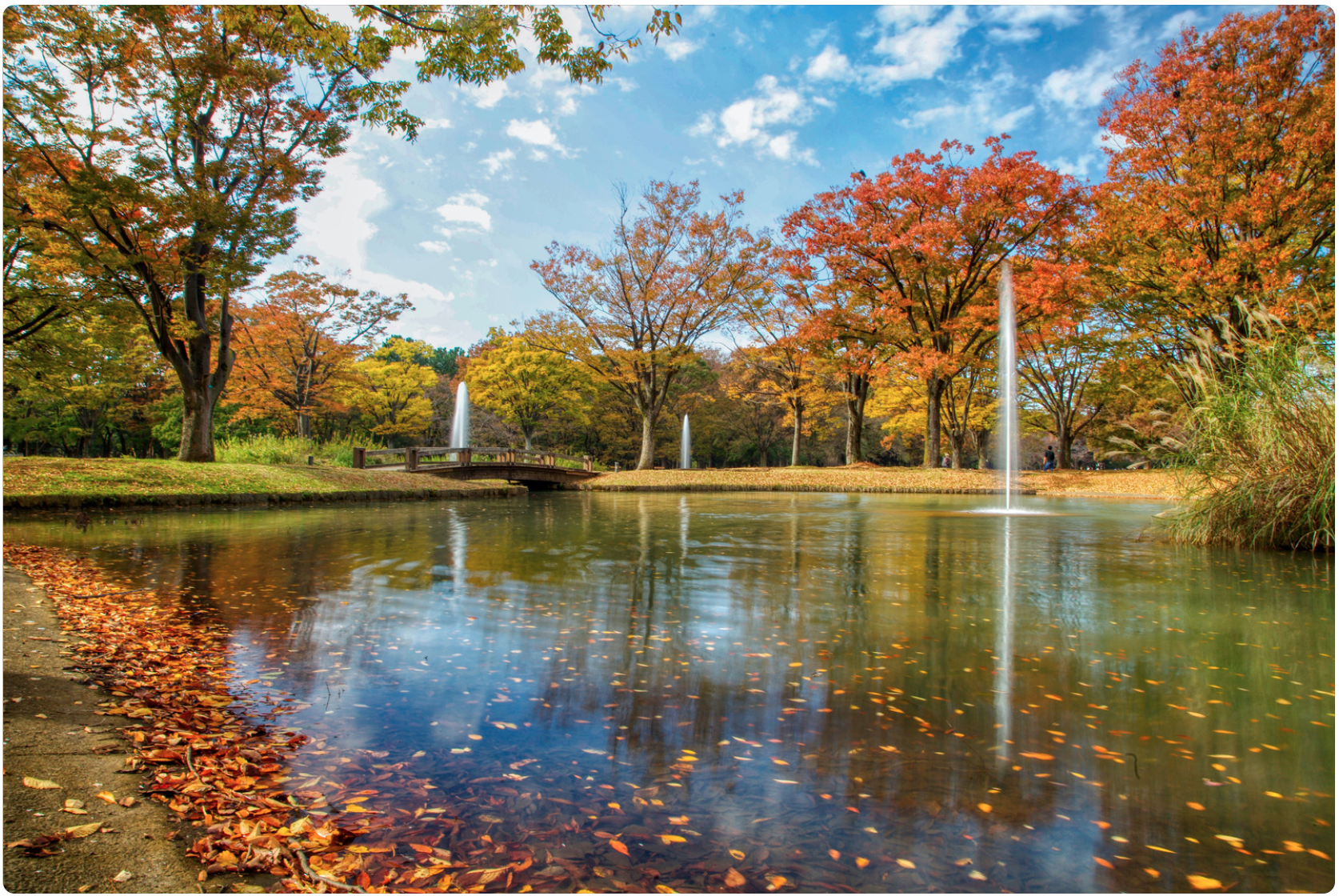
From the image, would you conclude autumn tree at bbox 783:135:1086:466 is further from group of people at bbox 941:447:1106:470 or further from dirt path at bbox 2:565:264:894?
dirt path at bbox 2:565:264:894

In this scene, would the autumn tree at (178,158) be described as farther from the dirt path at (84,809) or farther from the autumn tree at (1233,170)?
the autumn tree at (1233,170)

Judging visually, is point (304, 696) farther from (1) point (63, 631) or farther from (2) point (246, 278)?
(2) point (246, 278)

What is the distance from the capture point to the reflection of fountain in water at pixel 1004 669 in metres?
3.02

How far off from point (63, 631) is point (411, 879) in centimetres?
365

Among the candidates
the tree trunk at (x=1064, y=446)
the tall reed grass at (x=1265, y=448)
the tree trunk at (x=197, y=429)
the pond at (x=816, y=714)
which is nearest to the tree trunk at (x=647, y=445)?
the tree trunk at (x=197, y=429)

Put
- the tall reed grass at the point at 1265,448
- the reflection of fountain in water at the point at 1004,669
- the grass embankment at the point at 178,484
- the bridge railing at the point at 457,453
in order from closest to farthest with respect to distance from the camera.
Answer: the reflection of fountain in water at the point at 1004,669, the tall reed grass at the point at 1265,448, the grass embankment at the point at 178,484, the bridge railing at the point at 457,453

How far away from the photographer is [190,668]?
12.0 feet

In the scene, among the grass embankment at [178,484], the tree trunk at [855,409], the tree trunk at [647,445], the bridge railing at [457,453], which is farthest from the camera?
the tree trunk at [855,409]

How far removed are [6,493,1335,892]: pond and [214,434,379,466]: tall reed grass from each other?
53.4ft

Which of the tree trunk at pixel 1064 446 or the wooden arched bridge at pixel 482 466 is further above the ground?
the tree trunk at pixel 1064 446

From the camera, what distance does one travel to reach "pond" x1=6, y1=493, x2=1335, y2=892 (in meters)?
2.15

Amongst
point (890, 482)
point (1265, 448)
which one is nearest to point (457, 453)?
point (890, 482)

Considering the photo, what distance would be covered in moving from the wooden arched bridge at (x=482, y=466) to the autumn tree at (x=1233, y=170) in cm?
2159

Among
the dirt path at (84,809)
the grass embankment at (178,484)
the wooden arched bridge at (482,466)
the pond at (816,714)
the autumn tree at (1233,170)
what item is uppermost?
the autumn tree at (1233,170)
